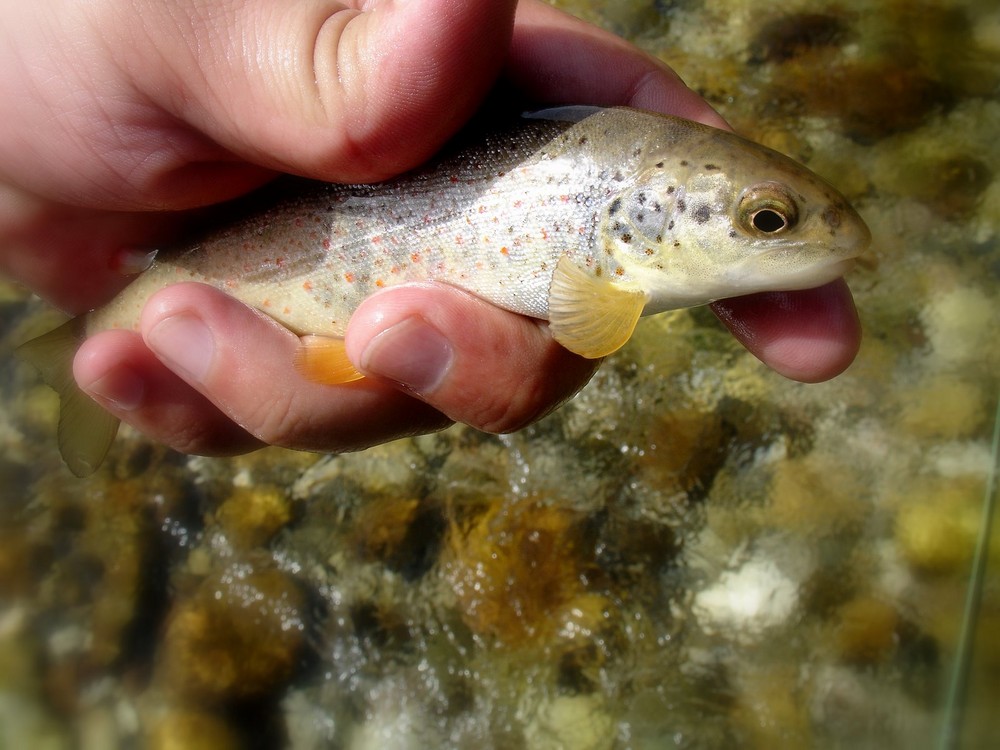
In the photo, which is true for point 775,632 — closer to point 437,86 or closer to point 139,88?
point 437,86

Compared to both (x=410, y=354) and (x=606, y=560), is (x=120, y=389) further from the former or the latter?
(x=606, y=560)

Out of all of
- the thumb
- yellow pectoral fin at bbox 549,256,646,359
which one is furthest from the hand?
yellow pectoral fin at bbox 549,256,646,359

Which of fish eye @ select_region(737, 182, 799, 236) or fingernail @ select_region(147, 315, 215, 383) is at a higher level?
fish eye @ select_region(737, 182, 799, 236)

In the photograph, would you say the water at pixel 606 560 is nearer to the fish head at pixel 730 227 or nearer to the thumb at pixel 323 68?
the fish head at pixel 730 227

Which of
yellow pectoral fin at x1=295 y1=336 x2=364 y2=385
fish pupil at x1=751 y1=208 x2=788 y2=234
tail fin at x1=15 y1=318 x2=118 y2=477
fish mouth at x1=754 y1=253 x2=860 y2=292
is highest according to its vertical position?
fish pupil at x1=751 y1=208 x2=788 y2=234

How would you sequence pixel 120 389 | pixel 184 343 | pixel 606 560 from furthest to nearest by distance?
pixel 606 560 < pixel 120 389 < pixel 184 343

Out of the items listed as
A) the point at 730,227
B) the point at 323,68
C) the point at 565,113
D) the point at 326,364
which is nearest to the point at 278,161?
the point at 323,68

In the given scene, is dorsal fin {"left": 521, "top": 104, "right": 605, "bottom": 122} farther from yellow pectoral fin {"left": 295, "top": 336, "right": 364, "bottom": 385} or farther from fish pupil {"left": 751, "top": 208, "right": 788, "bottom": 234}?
yellow pectoral fin {"left": 295, "top": 336, "right": 364, "bottom": 385}
